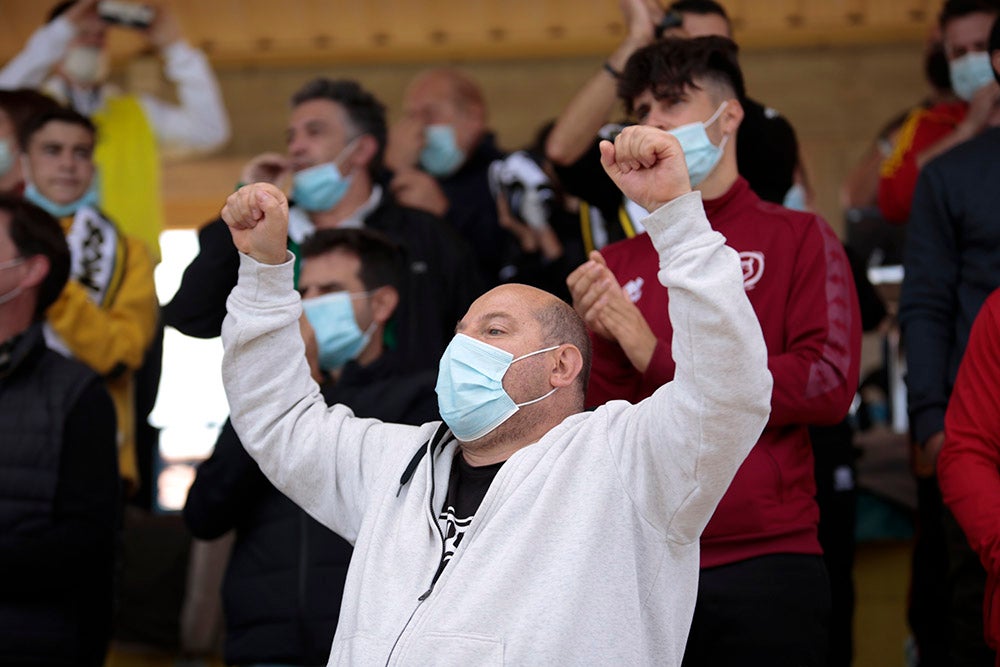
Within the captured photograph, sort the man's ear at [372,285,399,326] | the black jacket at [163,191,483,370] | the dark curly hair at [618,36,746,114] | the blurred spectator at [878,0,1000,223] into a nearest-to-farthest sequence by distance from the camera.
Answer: the dark curly hair at [618,36,746,114]
the black jacket at [163,191,483,370]
the man's ear at [372,285,399,326]
the blurred spectator at [878,0,1000,223]

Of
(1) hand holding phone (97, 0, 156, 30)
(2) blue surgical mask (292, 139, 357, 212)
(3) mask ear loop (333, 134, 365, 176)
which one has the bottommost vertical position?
(2) blue surgical mask (292, 139, 357, 212)

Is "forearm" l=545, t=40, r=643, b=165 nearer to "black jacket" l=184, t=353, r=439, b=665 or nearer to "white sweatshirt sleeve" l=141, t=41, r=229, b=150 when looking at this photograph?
"black jacket" l=184, t=353, r=439, b=665

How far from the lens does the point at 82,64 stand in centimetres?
627

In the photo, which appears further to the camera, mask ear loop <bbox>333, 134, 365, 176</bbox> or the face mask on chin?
the face mask on chin

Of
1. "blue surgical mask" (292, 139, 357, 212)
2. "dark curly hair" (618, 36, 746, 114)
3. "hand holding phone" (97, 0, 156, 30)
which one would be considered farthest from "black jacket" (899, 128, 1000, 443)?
"hand holding phone" (97, 0, 156, 30)

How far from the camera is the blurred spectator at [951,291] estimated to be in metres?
3.93

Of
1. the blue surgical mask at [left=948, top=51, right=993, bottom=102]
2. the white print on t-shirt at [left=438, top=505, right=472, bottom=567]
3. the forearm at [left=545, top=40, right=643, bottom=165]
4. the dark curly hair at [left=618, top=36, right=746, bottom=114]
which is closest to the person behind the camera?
the white print on t-shirt at [left=438, top=505, right=472, bottom=567]

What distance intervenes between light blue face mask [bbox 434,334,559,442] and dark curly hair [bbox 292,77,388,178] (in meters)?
2.60

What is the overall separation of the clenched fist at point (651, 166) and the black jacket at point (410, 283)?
1781 millimetres

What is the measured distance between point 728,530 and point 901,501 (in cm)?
241

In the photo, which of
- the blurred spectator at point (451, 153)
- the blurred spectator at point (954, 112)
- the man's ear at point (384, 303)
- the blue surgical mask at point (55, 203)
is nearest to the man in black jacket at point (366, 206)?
the man's ear at point (384, 303)

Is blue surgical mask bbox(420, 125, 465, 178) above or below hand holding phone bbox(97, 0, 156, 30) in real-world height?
below

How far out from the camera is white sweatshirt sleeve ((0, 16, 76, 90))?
617cm

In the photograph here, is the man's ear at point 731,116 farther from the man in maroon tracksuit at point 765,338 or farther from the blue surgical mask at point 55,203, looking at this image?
the blue surgical mask at point 55,203
